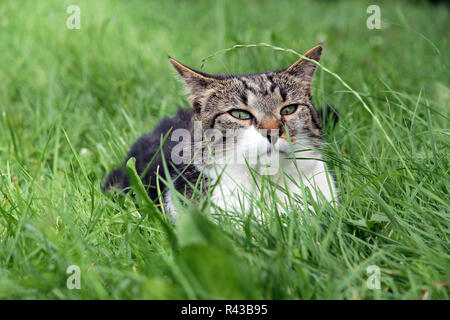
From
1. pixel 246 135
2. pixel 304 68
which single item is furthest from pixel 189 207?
pixel 304 68

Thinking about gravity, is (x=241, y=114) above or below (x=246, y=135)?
above

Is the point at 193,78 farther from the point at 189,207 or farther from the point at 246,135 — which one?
the point at 189,207

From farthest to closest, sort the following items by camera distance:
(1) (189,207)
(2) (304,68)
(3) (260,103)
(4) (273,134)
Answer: (2) (304,68) < (3) (260,103) < (4) (273,134) < (1) (189,207)

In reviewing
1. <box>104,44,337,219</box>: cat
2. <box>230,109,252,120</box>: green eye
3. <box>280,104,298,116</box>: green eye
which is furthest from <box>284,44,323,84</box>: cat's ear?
<box>230,109,252,120</box>: green eye

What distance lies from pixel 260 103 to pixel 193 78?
1.21 ft

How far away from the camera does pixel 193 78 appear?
2.21 metres

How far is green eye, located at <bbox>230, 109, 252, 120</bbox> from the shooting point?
214 centimetres

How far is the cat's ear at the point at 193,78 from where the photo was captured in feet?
7.15

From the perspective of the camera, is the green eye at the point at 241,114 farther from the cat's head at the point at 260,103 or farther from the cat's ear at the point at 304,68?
the cat's ear at the point at 304,68

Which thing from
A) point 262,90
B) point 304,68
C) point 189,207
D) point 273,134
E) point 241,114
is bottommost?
point 189,207

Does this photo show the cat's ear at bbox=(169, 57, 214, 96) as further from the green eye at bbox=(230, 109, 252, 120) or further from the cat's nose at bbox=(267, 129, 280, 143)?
the cat's nose at bbox=(267, 129, 280, 143)

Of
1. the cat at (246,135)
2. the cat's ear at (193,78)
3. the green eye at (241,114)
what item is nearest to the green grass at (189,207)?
the cat at (246,135)

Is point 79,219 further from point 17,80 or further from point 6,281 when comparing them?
point 17,80
